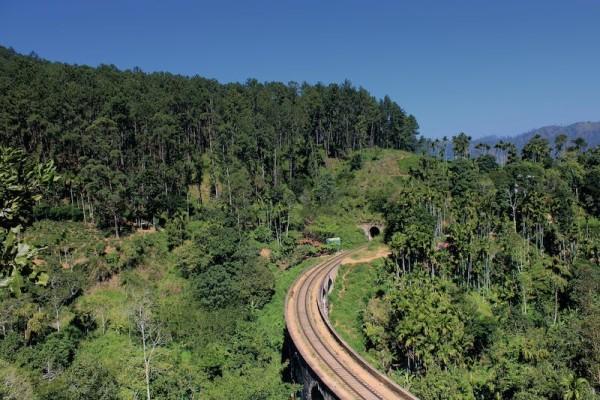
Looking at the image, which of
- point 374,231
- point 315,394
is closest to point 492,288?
point 374,231

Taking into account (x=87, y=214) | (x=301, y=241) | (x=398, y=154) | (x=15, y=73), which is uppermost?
(x=15, y=73)

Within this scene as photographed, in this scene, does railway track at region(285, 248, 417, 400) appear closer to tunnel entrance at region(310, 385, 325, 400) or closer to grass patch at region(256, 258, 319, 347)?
tunnel entrance at region(310, 385, 325, 400)

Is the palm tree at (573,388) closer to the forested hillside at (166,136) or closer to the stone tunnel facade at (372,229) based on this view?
the forested hillside at (166,136)

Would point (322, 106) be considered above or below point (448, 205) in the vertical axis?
above

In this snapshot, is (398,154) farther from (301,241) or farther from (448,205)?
(301,241)

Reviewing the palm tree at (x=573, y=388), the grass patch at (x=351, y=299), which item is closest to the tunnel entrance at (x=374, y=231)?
the grass patch at (x=351, y=299)

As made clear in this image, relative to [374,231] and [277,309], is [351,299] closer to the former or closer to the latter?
[277,309]

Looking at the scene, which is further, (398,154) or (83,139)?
(398,154)

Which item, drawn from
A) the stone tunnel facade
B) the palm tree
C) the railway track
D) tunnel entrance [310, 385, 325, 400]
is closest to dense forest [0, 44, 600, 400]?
the palm tree

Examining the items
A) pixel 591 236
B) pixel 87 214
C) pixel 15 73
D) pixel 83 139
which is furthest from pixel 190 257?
pixel 591 236
